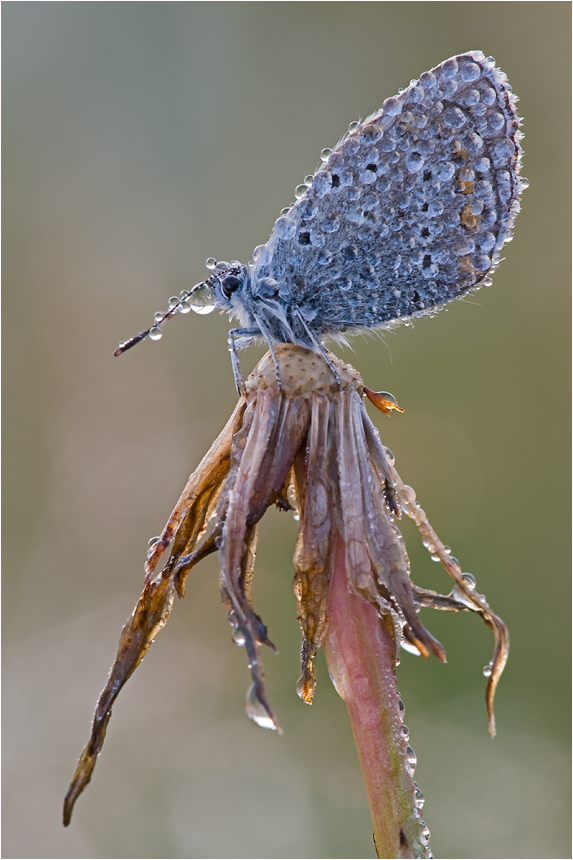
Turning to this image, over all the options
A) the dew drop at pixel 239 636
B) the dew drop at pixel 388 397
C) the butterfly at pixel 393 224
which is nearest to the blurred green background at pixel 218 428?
the dew drop at pixel 388 397

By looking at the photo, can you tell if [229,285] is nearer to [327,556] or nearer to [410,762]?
[327,556]

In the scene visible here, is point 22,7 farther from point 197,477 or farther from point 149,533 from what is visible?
point 197,477

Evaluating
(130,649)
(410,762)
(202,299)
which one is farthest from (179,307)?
(410,762)

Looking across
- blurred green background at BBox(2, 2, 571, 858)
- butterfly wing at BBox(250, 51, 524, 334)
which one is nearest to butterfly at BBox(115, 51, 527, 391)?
butterfly wing at BBox(250, 51, 524, 334)

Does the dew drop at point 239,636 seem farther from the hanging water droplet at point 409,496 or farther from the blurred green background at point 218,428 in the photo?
the blurred green background at point 218,428

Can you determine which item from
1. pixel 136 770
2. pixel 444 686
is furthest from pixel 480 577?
pixel 136 770

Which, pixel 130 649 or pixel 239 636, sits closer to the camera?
pixel 239 636

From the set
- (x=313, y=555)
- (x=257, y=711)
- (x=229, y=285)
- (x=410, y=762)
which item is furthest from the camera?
(x=229, y=285)
